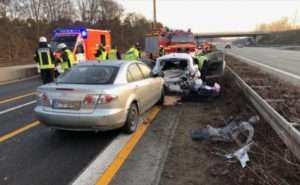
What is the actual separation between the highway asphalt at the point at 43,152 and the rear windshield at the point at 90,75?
1.08 metres

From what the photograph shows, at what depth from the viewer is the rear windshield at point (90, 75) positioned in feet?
20.5

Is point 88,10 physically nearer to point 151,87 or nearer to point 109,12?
point 109,12

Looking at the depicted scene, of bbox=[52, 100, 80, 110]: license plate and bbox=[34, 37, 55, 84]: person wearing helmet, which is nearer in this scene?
bbox=[52, 100, 80, 110]: license plate

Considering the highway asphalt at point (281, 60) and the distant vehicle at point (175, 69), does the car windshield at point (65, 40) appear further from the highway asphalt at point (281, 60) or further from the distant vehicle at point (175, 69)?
the highway asphalt at point (281, 60)

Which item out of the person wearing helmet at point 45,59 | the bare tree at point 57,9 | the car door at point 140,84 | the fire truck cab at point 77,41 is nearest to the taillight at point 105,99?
the car door at point 140,84

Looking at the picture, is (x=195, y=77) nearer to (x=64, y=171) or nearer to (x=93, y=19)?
(x=64, y=171)

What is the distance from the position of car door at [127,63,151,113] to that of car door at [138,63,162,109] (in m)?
0.09

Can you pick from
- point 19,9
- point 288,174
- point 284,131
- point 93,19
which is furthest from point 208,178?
point 93,19

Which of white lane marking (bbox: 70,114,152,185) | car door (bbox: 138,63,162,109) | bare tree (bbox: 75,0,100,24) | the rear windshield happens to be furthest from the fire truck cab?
bare tree (bbox: 75,0,100,24)

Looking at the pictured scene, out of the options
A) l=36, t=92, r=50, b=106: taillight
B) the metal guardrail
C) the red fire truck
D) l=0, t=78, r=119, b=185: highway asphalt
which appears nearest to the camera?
the metal guardrail

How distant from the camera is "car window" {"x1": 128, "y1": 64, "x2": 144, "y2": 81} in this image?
23.0 ft

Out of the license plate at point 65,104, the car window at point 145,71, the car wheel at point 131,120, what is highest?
the car window at point 145,71

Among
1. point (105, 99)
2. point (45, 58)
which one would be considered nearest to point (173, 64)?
point (45, 58)

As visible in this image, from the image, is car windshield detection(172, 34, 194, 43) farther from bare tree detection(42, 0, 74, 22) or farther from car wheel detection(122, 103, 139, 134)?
bare tree detection(42, 0, 74, 22)
